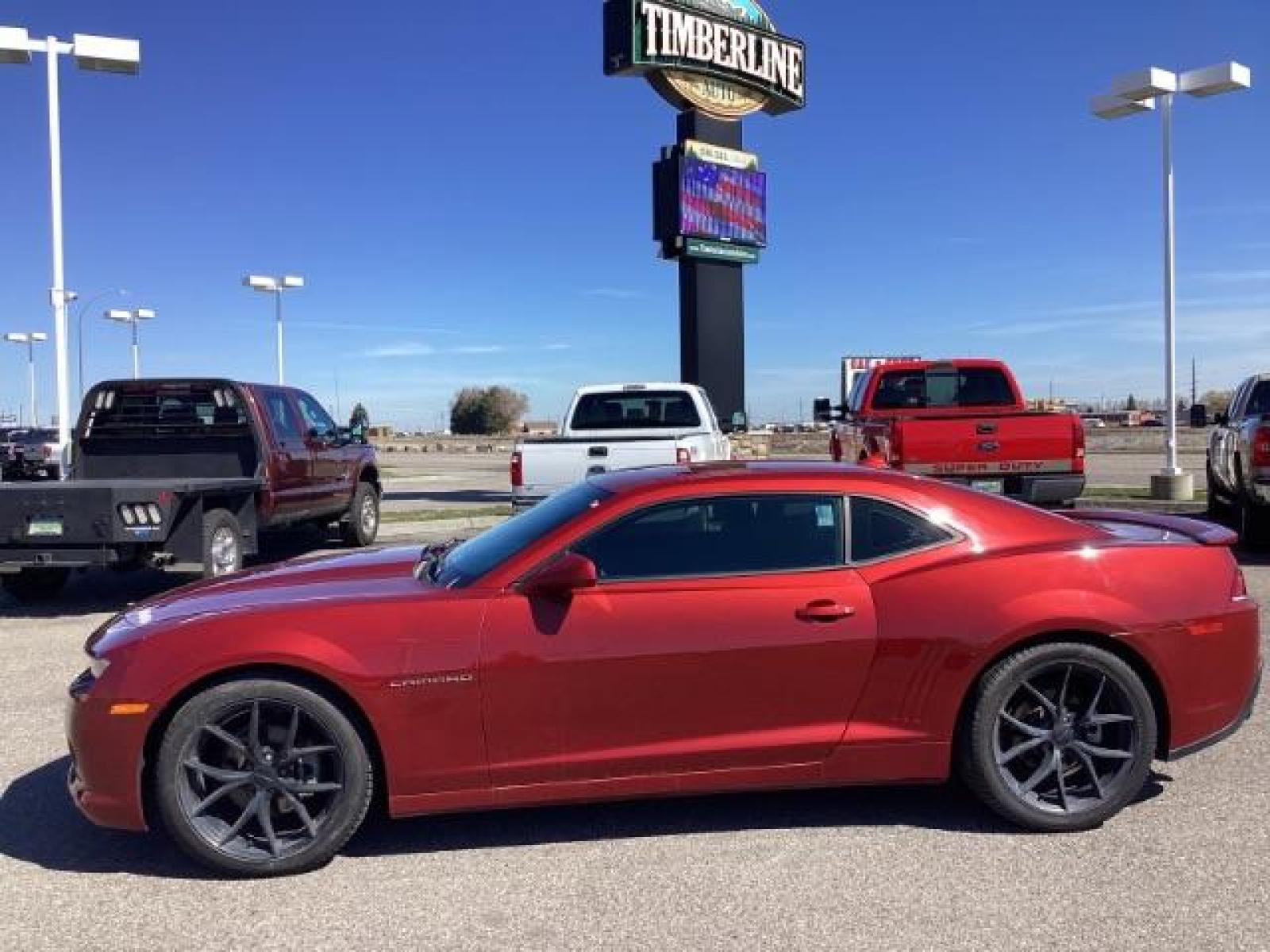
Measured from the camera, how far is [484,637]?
3.96 m

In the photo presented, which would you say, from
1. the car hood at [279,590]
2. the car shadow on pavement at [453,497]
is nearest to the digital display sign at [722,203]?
the car shadow on pavement at [453,497]

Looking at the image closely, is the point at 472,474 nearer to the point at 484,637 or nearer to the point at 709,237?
the point at 709,237

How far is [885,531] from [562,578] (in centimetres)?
131

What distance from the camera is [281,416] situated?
37.5ft

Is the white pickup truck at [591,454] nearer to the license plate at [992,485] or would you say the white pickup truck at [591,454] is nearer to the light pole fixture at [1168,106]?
the license plate at [992,485]

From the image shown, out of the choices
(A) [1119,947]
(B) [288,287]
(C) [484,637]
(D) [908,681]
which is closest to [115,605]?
(C) [484,637]

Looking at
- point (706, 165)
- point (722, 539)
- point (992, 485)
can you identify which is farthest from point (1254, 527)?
point (706, 165)

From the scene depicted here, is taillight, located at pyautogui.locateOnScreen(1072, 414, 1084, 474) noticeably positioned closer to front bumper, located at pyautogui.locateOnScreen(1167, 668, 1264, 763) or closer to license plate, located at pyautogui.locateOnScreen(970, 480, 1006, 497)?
license plate, located at pyautogui.locateOnScreen(970, 480, 1006, 497)

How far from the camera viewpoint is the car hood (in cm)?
411

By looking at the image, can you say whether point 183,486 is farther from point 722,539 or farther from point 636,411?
point 722,539

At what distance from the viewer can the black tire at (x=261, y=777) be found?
12.7 feet

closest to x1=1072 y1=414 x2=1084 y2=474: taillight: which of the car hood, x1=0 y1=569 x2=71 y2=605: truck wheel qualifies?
the car hood

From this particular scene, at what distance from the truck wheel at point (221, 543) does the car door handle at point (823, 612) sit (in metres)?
5.88

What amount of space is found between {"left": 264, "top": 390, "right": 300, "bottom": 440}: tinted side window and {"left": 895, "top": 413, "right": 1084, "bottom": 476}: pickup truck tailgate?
628 cm
